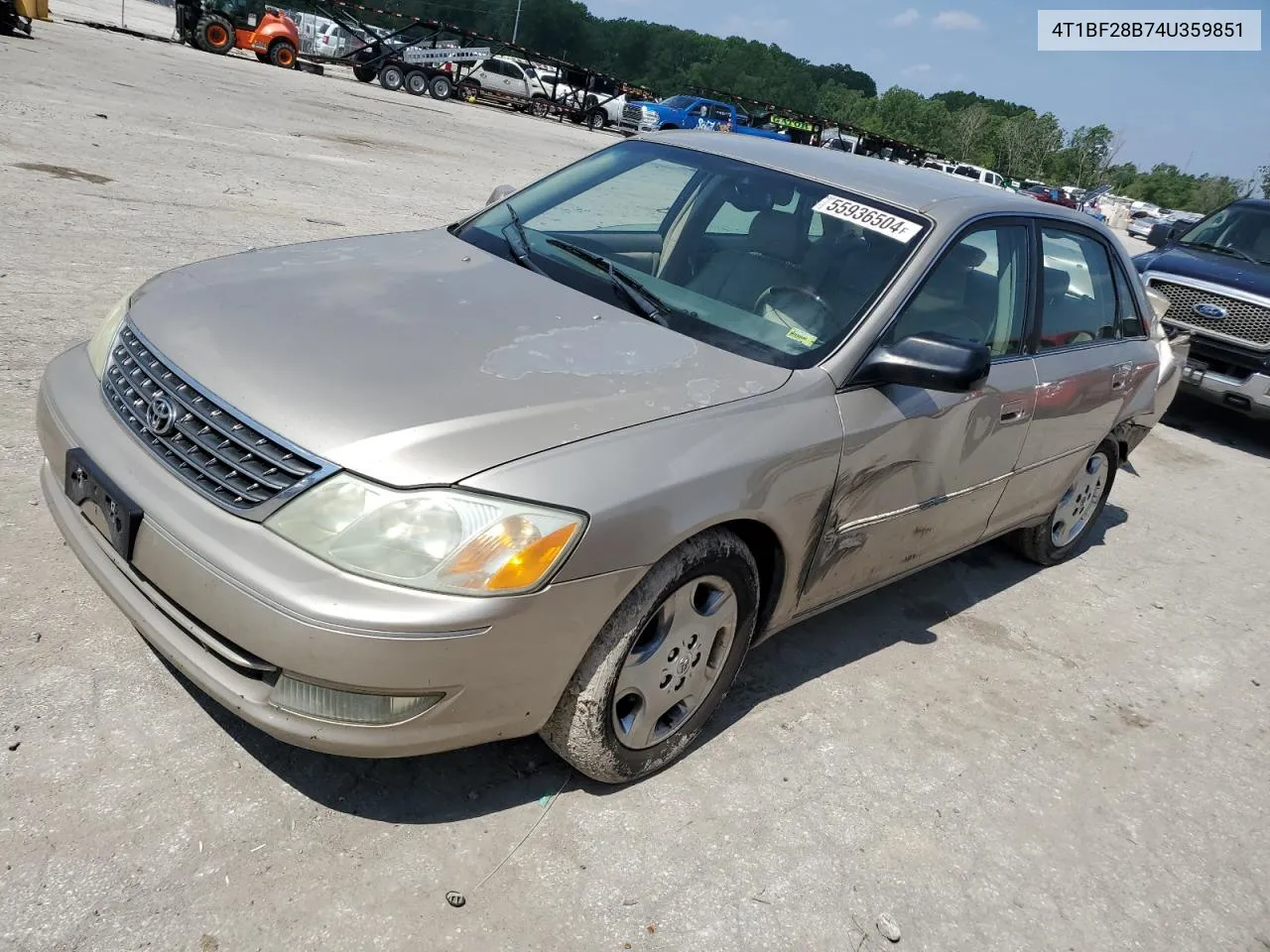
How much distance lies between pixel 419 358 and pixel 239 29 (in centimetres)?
2962

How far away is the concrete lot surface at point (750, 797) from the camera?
7.56ft

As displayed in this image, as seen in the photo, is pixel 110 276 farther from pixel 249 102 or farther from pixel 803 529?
pixel 249 102

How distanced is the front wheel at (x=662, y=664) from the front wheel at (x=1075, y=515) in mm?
2456

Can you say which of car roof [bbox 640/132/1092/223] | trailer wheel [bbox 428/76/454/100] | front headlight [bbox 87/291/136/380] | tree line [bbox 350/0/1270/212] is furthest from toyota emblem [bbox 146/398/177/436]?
tree line [bbox 350/0/1270/212]

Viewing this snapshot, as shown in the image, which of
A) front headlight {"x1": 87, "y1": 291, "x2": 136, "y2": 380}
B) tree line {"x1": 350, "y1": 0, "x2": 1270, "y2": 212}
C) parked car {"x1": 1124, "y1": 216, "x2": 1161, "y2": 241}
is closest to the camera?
front headlight {"x1": 87, "y1": 291, "x2": 136, "y2": 380}

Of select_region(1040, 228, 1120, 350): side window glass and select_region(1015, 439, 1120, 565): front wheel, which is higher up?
select_region(1040, 228, 1120, 350): side window glass

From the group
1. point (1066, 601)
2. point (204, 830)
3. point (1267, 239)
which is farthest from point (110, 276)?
point (1267, 239)

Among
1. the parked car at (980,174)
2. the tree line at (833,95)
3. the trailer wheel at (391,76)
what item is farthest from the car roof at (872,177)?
the tree line at (833,95)

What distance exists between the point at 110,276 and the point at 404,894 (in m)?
4.88

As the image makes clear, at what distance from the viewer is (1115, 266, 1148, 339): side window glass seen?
4680 mm

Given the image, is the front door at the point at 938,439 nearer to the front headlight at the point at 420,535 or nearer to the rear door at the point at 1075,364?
the rear door at the point at 1075,364

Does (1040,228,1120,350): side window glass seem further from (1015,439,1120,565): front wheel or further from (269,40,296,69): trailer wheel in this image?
(269,40,296,69): trailer wheel

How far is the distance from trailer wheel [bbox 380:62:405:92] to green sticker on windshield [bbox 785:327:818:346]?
1166 inches

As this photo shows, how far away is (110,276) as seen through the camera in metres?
5.95
